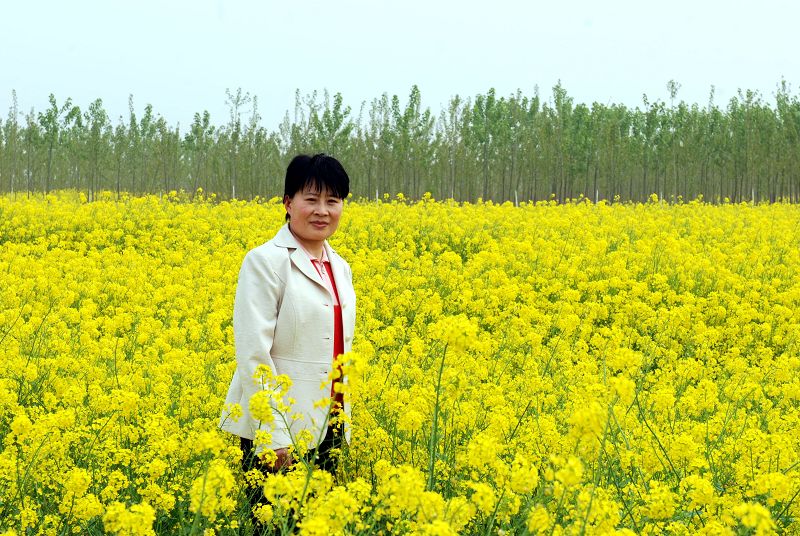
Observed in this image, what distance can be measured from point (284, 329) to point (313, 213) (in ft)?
1.66

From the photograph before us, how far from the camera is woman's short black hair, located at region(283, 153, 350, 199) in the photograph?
330 centimetres

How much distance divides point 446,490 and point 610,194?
29.6 meters

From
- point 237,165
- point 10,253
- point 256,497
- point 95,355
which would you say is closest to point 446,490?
point 256,497

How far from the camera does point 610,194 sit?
31.8 metres

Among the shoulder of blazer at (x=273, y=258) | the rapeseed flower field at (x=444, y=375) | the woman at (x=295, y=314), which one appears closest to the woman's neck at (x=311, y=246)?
the woman at (x=295, y=314)

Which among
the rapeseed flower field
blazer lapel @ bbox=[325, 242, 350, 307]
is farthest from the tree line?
blazer lapel @ bbox=[325, 242, 350, 307]

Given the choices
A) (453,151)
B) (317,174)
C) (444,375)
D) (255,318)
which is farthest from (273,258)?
(453,151)

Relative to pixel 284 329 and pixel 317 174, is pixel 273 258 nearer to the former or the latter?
pixel 284 329

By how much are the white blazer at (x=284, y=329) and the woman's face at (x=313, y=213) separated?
0.07m

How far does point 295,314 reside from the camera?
3.20 m

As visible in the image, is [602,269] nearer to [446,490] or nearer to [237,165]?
[446,490]

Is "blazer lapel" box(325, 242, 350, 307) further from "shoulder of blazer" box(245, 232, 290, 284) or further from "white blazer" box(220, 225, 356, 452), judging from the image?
"shoulder of blazer" box(245, 232, 290, 284)

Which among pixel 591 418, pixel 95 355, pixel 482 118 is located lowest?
pixel 95 355

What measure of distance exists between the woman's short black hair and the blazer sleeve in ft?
1.20
